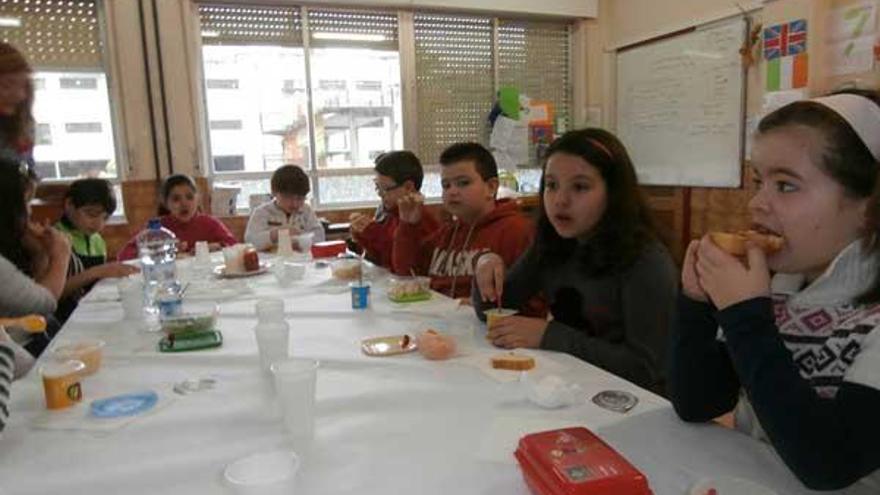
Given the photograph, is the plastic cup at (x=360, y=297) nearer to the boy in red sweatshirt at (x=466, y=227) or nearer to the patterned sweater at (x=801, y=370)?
the boy in red sweatshirt at (x=466, y=227)

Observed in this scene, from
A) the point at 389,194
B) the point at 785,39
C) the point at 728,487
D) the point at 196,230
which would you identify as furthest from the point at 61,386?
the point at 785,39

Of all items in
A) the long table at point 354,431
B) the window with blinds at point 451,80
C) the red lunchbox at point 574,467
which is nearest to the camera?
the red lunchbox at point 574,467

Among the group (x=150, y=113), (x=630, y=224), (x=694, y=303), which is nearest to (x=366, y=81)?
(x=150, y=113)

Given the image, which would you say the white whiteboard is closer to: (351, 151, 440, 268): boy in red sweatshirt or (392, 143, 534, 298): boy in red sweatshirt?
(351, 151, 440, 268): boy in red sweatshirt

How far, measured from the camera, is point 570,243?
1.72 metres

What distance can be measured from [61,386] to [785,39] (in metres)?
3.97

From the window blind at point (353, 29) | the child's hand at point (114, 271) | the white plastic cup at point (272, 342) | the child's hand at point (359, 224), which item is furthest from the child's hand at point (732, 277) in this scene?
the window blind at point (353, 29)

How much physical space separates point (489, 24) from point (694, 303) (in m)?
4.46

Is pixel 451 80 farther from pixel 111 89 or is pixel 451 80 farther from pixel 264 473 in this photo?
pixel 264 473

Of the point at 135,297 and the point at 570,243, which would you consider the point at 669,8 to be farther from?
the point at 135,297

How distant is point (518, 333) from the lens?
1.37 metres

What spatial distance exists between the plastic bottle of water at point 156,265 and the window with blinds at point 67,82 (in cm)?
164

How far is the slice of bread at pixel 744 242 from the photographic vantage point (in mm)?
919

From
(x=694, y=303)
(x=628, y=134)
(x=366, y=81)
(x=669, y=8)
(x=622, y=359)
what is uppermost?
(x=669, y=8)
